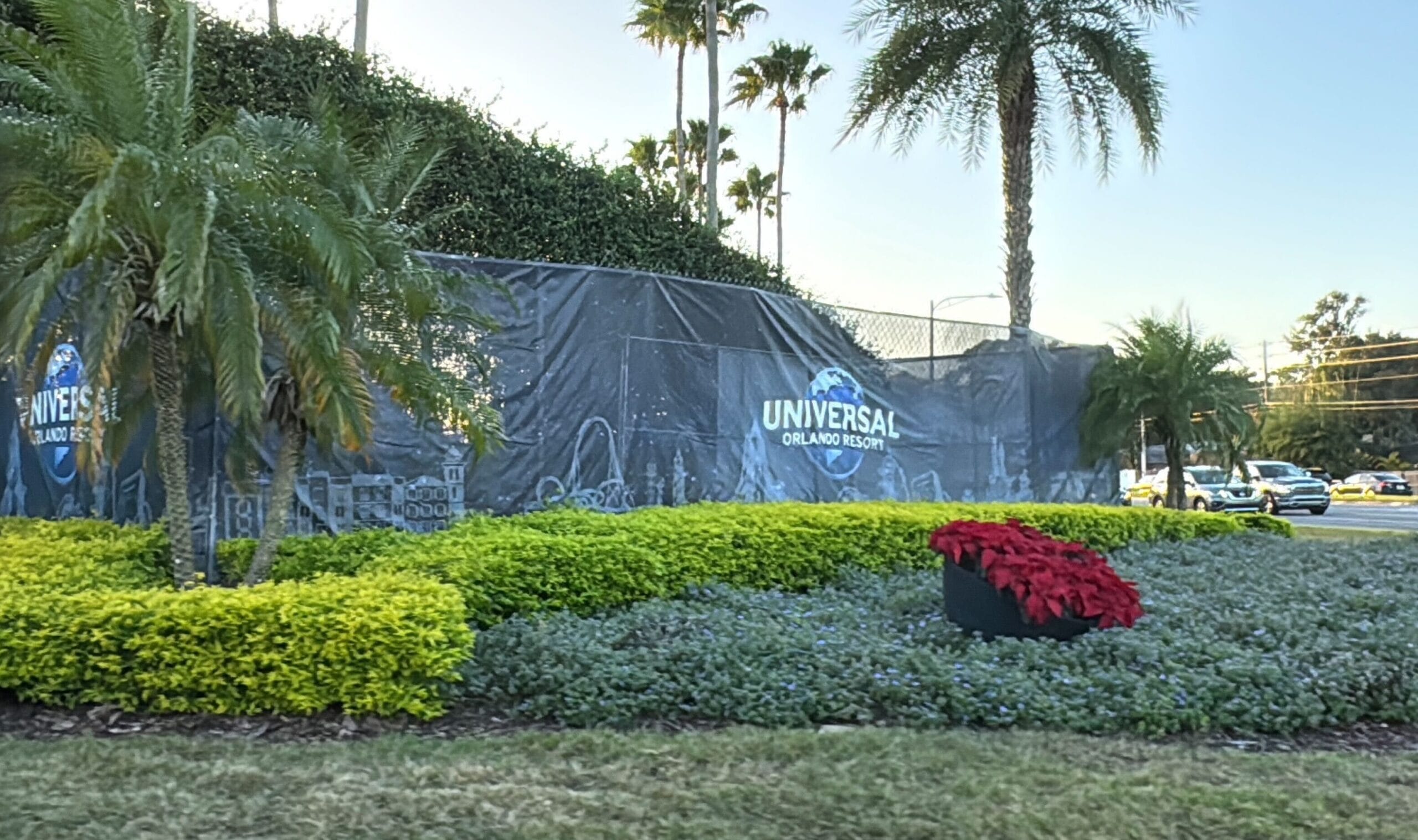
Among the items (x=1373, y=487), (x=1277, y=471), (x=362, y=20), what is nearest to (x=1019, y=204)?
(x=362, y=20)

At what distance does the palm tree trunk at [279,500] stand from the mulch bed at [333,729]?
155 centimetres

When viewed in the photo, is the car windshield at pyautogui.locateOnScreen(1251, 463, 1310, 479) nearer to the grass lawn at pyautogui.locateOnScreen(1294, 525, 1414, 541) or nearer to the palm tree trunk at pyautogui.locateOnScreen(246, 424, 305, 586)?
the grass lawn at pyautogui.locateOnScreen(1294, 525, 1414, 541)

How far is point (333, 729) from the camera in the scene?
4812 mm

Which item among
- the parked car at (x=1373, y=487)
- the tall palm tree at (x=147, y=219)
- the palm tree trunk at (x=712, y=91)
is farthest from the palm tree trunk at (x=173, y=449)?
the parked car at (x=1373, y=487)

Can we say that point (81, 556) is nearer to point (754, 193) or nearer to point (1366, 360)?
point (754, 193)

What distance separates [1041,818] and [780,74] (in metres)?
34.2

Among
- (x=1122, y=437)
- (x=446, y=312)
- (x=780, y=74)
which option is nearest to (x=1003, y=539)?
Answer: (x=446, y=312)

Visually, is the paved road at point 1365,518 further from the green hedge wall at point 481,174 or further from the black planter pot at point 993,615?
the black planter pot at point 993,615

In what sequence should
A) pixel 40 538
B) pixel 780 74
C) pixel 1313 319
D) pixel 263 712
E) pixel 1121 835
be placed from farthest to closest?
pixel 1313 319 < pixel 780 74 < pixel 40 538 < pixel 263 712 < pixel 1121 835

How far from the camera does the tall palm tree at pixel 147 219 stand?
5473mm

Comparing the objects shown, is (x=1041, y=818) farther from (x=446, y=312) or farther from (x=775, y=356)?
(x=775, y=356)

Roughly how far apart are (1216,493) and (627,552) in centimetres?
2285

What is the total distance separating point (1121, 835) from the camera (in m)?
3.43

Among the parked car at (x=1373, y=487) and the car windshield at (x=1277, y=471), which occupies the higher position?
the car windshield at (x=1277, y=471)
